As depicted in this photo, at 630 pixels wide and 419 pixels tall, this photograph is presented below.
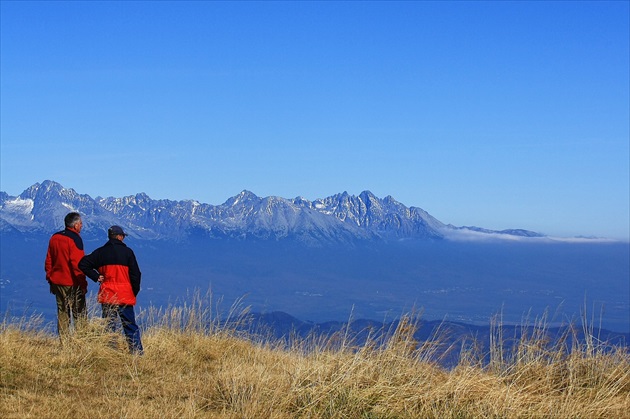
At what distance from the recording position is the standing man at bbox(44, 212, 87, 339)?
1010 cm

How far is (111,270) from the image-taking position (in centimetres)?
975

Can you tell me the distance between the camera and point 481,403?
667cm

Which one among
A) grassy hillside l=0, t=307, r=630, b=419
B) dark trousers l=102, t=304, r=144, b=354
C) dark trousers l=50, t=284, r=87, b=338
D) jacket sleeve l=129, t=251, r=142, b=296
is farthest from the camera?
dark trousers l=50, t=284, r=87, b=338

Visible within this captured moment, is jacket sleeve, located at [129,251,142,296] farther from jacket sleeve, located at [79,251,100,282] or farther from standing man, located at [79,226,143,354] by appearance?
jacket sleeve, located at [79,251,100,282]

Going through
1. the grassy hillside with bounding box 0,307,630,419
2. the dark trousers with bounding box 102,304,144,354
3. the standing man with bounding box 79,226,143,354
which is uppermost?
the standing man with bounding box 79,226,143,354

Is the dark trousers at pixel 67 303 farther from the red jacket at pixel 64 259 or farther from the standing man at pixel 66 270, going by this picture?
the red jacket at pixel 64 259

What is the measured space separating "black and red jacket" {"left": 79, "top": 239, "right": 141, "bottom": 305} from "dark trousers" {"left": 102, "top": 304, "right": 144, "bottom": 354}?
3.5 inches

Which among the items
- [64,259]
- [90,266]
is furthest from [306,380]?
[64,259]

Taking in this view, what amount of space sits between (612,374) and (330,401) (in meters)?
3.32

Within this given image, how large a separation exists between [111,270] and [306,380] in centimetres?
393

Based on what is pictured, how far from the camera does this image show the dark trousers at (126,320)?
9289mm

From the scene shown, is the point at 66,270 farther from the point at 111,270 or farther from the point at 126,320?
the point at 126,320

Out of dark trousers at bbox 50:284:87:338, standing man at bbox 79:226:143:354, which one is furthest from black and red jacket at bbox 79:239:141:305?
dark trousers at bbox 50:284:87:338

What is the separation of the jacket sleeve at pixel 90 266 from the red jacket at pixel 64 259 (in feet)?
1.23
